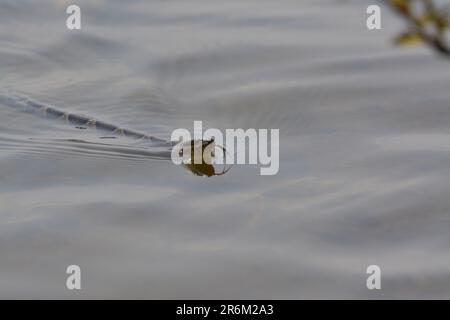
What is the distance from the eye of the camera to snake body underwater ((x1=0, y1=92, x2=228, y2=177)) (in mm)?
5441

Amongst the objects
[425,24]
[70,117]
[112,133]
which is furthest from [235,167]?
[425,24]

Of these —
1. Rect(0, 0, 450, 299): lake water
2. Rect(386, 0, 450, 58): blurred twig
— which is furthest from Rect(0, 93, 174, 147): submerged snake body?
Rect(386, 0, 450, 58): blurred twig

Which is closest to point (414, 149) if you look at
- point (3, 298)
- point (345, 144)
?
point (345, 144)

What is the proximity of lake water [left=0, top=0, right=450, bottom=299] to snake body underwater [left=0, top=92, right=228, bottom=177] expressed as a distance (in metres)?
0.10

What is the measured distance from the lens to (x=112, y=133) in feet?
19.4

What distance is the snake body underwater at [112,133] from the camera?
17.9 ft

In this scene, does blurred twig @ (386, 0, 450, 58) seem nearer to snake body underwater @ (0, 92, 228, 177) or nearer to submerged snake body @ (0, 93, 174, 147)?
snake body underwater @ (0, 92, 228, 177)

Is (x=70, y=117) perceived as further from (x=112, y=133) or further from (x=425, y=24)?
(x=425, y=24)

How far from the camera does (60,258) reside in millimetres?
4262

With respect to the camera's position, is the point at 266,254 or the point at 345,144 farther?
the point at 345,144

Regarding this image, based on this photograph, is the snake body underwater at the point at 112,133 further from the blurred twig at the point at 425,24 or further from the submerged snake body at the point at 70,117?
the blurred twig at the point at 425,24
